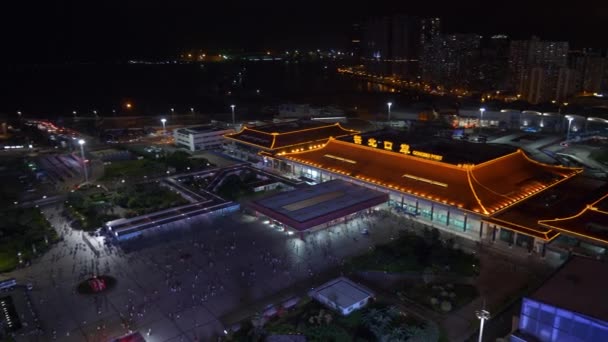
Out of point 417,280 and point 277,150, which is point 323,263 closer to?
point 417,280

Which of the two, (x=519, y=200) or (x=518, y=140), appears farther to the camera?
(x=518, y=140)

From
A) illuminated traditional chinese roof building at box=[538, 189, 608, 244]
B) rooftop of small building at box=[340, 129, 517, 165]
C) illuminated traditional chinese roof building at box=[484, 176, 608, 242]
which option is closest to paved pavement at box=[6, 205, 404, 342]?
rooftop of small building at box=[340, 129, 517, 165]

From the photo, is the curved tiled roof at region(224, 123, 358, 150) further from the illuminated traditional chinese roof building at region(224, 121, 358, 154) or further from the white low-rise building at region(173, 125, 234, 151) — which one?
the white low-rise building at region(173, 125, 234, 151)

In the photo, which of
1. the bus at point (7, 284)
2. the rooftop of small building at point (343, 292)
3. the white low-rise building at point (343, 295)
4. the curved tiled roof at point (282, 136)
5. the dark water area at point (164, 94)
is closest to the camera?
the white low-rise building at point (343, 295)

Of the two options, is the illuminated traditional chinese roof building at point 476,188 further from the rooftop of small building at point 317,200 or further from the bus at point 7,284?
the bus at point 7,284

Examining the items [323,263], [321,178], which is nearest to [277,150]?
[321,178]

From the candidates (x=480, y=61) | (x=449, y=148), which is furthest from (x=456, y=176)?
(x=480, y=61)

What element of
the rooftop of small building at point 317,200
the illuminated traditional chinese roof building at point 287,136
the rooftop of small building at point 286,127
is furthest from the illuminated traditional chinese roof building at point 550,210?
the rooftop of small building at point 286,127

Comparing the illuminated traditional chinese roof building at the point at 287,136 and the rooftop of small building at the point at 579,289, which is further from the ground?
the illuminated traditional chinese roof building at the point at 287,136
